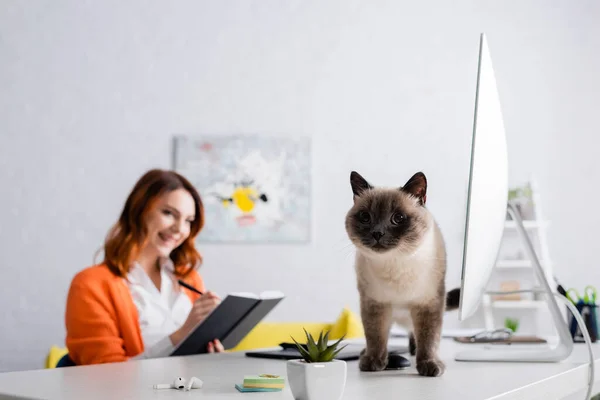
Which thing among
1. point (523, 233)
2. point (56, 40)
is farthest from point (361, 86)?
point (523, 233)

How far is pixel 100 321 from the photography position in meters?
2.07

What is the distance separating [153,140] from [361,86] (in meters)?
1.33

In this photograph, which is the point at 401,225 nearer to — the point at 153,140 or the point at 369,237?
the point at 369,237

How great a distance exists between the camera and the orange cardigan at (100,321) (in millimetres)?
2047

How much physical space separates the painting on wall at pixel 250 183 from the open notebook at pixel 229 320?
1.98 metres

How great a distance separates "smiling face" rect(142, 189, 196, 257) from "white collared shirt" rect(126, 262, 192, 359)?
104 mm

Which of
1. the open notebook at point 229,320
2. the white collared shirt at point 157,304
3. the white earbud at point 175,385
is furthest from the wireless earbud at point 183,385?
the white collared shirt at point 157,304

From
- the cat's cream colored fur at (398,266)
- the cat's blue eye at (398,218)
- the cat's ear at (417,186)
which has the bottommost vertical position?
the cat's cream colored fur at (398,266)

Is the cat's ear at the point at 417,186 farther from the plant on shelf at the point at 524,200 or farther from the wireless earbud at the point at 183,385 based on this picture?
the plant on shelf at the point at 524,200

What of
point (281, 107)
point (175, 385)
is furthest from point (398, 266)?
point (281, 107)

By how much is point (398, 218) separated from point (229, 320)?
112 centimetres

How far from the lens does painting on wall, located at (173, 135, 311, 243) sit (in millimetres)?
4059

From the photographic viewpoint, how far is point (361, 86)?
13.6 feet

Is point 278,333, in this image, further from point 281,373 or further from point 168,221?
point 281,373
